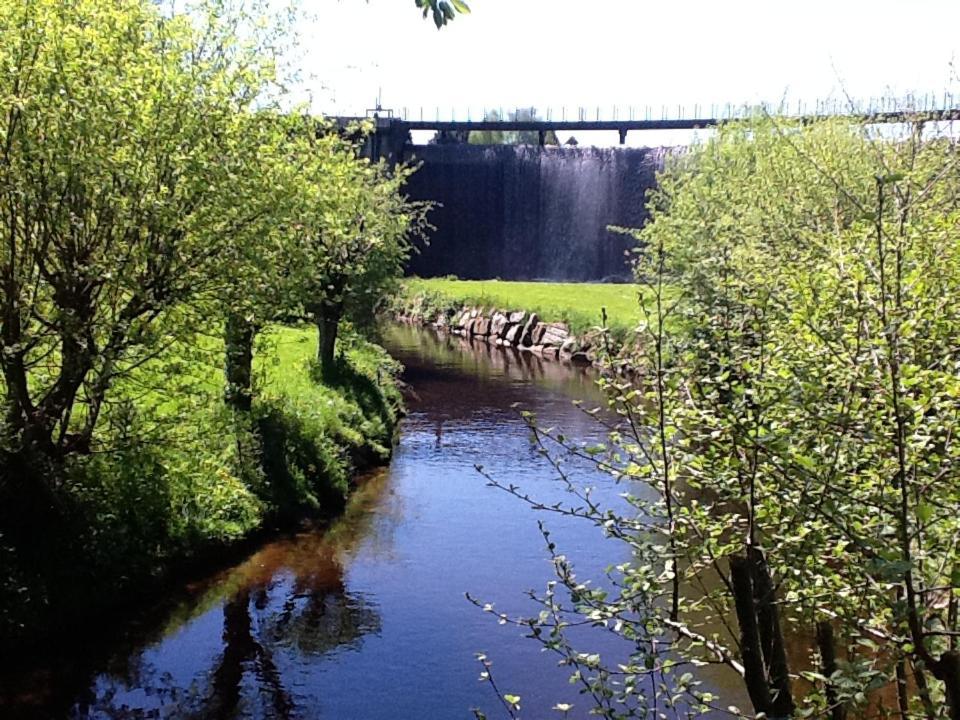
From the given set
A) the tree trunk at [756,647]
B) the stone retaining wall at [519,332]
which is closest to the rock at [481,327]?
the stone retaining wall at [519,332]

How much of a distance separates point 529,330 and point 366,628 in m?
30.3

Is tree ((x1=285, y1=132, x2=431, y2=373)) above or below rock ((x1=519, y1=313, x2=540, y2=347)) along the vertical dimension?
above

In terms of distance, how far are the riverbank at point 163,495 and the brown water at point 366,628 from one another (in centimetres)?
49

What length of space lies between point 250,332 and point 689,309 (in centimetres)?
1095

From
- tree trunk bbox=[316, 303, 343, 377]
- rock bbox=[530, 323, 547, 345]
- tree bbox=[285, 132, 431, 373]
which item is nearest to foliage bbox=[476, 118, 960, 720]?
tree bbox=[285, 132, 431, 373]

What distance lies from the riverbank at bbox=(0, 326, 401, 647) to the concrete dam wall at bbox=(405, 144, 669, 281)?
46.8 metres

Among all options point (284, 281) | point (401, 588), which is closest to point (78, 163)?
point (284, 281)

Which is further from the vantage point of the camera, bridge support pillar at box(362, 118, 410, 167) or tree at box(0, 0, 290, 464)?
bridge support pillar at box(362, 118, 410, 167)

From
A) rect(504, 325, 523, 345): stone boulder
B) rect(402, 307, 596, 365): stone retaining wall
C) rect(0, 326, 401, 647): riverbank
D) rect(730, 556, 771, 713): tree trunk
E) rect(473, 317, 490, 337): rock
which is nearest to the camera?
rect(730, 556, 771, 713): tree trunk

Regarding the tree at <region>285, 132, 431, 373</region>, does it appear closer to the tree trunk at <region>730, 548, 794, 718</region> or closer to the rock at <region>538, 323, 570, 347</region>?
the rock at <region>538, 323, 570, 347</region>

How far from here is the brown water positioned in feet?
32.0

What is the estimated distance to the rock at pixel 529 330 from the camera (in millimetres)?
40938

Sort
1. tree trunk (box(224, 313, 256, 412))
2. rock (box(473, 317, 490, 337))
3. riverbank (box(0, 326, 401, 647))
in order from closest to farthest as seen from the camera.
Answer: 1. riverbank (box(0, 326, 401, 647))
2. tree trunk (box(224, 313, 256, 412))
3. rock (box(473, 317, 490, 337))

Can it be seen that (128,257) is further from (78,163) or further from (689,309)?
(689,309)
